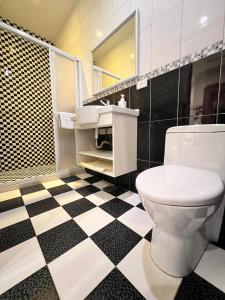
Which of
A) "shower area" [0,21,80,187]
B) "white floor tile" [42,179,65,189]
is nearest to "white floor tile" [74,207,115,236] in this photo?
"white floor tile" [42,179,65,189]

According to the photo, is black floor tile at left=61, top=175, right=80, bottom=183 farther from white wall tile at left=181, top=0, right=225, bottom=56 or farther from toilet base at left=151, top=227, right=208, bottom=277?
white wall tile at left=181, top=0, right=225, bottom=56

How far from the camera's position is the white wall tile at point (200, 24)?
30.7 inches

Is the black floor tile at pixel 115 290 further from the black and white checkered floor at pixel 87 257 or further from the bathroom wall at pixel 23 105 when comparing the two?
the bathroom wall at pixel 23 105

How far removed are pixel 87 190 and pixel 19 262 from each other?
0.82 metres

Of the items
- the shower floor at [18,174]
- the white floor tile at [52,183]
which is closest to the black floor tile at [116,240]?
the white floor tile at [52,183]

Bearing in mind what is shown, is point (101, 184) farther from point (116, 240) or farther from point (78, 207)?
point (116, 240)

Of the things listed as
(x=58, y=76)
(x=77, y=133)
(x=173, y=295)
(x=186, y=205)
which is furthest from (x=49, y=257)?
(x=58, y=76)

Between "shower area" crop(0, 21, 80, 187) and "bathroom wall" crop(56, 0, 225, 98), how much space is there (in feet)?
1.92

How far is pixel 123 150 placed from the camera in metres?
1.18

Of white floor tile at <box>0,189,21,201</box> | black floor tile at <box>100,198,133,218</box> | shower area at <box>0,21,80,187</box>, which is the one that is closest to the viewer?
black floor tile at <box>100,198,133,218</box>

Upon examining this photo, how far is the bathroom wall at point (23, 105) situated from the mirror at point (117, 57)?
1281 millimetres

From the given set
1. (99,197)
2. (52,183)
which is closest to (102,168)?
(99,197)

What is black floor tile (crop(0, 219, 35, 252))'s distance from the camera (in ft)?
2.49

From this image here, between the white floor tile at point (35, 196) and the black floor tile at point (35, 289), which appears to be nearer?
the black floor tile at point (35, 289)
